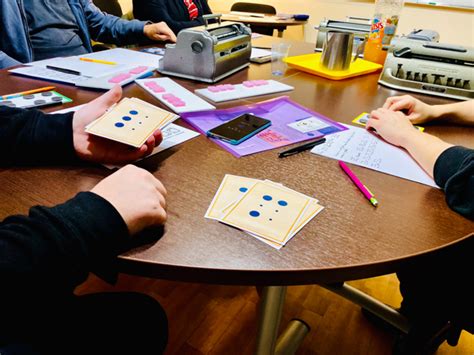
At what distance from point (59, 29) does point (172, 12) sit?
1296 millimetres

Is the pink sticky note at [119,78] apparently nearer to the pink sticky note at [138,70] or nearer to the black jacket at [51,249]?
the pink sticky note at [138,70]

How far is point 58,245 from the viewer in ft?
1.50

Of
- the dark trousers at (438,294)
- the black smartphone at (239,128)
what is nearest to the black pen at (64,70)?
the black smartphone at (239,128)

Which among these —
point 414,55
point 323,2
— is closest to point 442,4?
point 323,2

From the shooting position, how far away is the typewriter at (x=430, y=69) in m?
1.13

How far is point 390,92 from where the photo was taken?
1.18 metres

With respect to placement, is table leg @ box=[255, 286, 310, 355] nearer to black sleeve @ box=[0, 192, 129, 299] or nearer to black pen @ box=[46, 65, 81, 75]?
black sleeve @ box=[0, 192, 129, 299]

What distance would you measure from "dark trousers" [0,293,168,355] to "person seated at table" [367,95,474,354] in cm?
47

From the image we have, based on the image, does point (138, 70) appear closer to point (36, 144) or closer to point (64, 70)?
point (64, 70)

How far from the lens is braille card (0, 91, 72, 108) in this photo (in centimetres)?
86

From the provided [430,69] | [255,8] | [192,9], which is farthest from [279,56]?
[255,8]

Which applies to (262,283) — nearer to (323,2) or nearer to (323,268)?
(323,268)

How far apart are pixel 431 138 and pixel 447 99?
484mm

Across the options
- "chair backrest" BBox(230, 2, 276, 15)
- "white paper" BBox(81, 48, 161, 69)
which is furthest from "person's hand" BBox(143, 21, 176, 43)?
"chair backrest" BBox(230, 2, 276, 15)
